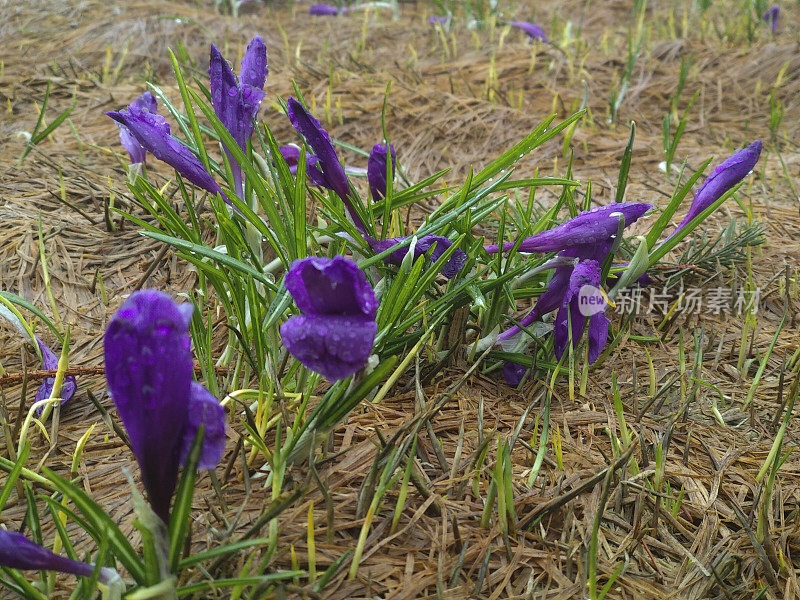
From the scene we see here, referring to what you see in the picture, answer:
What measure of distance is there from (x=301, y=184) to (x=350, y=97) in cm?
203

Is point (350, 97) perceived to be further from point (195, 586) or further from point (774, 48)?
point (195, 586)

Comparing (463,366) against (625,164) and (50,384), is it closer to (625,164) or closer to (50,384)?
(625,164)

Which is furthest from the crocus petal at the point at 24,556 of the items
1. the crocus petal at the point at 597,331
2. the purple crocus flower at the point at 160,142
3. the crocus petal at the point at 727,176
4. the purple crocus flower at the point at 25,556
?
the crocus petal at the point at 727,176

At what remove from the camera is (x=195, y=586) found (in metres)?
0.92

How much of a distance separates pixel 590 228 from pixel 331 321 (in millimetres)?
699

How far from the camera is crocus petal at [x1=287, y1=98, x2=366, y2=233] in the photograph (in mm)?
1439

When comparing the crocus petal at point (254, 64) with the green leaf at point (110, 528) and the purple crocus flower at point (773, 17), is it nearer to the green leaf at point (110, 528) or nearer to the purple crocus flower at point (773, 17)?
the green leaf at point (110, 528)

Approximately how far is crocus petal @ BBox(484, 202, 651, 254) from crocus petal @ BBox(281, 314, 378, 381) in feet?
2.06

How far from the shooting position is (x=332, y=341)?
99 centimetres

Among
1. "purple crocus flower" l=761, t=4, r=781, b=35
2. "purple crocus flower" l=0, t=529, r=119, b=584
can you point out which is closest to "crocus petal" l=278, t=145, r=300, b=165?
"purple crocus flower" l=0, t=529, r=119, b=584

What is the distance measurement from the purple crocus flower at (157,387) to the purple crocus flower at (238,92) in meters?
0.76

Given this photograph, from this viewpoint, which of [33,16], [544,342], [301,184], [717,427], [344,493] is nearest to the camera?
[344,493]

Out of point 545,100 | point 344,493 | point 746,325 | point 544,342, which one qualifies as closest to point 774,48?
point 545,100

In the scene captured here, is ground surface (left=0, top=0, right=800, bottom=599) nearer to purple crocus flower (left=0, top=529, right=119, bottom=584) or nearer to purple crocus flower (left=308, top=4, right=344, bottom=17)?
purple crocus flower (left=0, top=529, right=119, bottom=584)
